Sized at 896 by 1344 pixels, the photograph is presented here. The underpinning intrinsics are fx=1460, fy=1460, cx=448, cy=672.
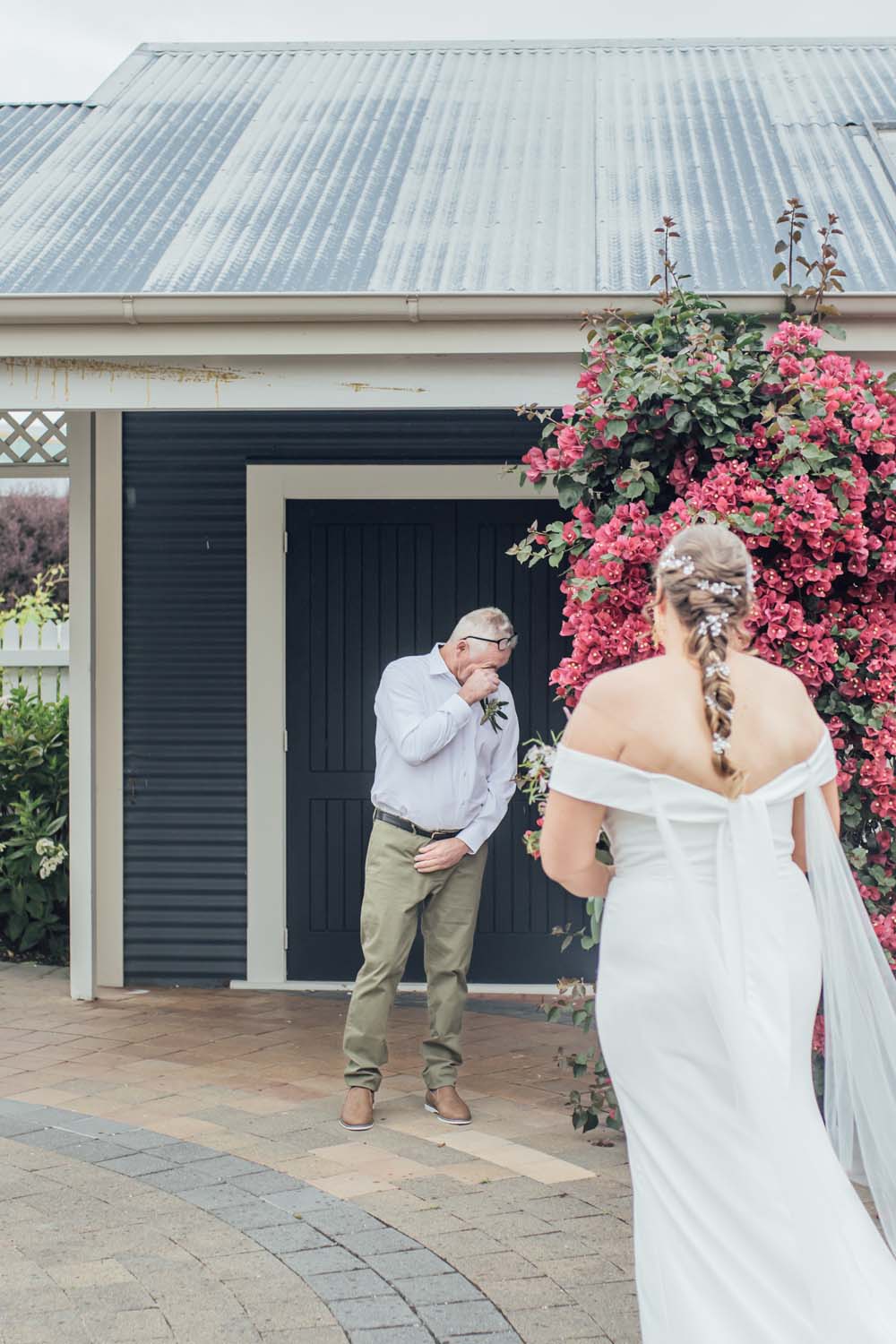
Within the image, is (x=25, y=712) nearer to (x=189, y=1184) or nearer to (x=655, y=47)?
(x=189, y=1184)

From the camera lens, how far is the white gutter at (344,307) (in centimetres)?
459

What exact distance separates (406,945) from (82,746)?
92.3 inches

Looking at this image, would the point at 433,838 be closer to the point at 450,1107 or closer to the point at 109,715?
the point at 450,1107

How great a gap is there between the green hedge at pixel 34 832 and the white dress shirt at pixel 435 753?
304 cm

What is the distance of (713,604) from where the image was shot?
110 inches

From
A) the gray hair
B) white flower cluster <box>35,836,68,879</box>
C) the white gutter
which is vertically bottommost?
white flower cluster <box>35,836,68,879</box>

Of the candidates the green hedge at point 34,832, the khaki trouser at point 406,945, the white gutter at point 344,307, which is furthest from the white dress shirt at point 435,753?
the green hedge at point 34,832

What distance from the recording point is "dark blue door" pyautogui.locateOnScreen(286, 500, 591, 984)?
685cm

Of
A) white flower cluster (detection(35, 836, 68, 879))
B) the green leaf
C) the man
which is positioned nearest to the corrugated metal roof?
the green leaf

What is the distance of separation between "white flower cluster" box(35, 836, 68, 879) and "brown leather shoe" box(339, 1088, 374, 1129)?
299 cm

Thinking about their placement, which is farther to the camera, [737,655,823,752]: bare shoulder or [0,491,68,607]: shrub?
[0,491,68,607]: shrub

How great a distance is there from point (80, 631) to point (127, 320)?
207cm

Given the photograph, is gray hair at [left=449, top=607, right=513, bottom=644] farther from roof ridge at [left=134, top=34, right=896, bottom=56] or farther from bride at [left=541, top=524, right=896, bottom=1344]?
roof ridge at [left=134, top=34, right=896, bottom=56]

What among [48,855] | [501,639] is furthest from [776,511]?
[48,855]
